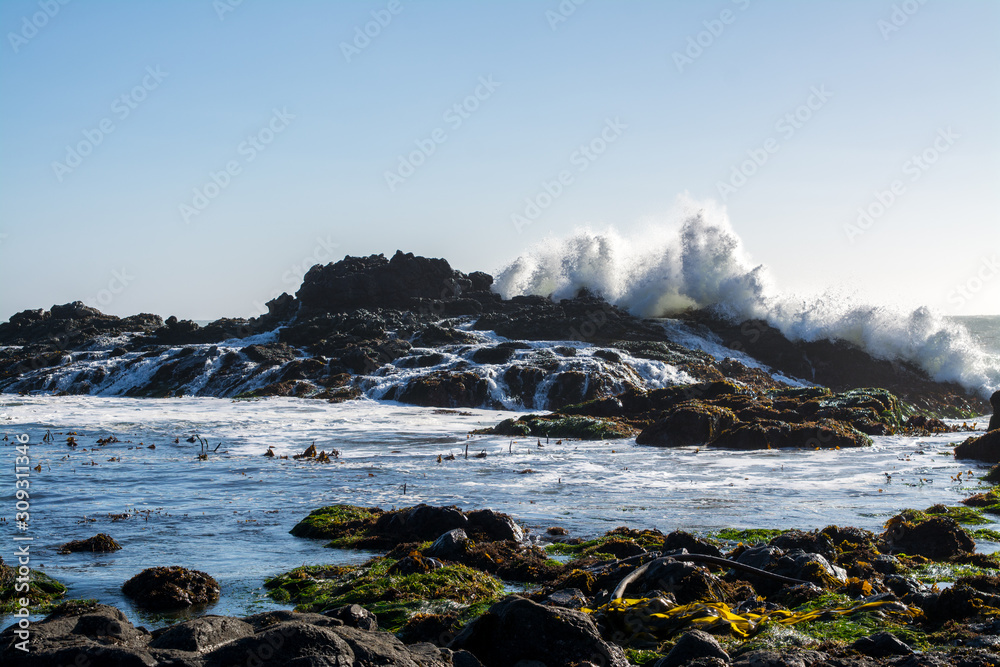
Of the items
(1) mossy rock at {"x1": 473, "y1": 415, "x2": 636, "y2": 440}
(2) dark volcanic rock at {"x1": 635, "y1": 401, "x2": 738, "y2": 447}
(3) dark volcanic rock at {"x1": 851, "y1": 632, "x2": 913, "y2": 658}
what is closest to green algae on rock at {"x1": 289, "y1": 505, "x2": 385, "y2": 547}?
(3) dark volcanic rock at {"x1": 851, "y1": 632, "x2": 913, "y2": 658}

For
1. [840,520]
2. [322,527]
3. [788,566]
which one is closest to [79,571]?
[322,527]

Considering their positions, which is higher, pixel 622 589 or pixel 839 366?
pixel 839 366

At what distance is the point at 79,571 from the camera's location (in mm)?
8953

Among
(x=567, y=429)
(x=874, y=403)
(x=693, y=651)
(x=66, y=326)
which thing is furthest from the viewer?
(x=66, y=326)

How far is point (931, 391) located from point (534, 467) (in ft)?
85.5

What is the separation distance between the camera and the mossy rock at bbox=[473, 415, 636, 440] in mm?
24062

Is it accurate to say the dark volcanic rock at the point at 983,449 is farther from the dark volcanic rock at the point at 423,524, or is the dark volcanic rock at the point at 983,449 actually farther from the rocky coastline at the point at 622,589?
the dark volcanic rock at the point at 423,524

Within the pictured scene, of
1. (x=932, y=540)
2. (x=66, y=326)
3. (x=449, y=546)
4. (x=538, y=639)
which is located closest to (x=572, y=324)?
(x=932, y=540)

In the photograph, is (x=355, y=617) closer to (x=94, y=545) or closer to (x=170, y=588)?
(x=170, y=588)

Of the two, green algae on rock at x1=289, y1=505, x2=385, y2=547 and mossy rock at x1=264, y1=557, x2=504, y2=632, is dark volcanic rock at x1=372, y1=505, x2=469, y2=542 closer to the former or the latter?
green algae on rock at x1=289, y1=505, x2=385, y2=547

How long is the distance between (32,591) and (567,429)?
18.0 meters

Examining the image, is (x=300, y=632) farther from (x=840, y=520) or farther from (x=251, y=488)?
(x=251, y=488)

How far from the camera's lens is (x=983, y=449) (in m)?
18.3

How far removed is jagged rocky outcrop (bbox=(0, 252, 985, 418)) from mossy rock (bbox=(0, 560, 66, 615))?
60.9 ft
